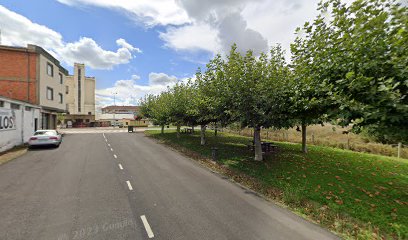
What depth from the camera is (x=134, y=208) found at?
6.45 m

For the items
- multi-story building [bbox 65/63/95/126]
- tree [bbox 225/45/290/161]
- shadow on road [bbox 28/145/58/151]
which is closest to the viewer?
tree [bbox 225/45/290/161]

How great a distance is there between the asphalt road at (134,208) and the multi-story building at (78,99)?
64398 mm

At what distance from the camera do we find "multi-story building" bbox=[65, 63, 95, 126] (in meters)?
67.1

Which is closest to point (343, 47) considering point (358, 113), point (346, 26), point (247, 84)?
point (346, 26)

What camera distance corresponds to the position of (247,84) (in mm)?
11344

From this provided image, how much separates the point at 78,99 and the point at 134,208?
73935 mm

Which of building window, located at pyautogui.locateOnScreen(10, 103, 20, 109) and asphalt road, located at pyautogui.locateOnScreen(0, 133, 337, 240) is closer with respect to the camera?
asphalt road, located at pyautogui.locateOnScreen(0, 133, 337, 240)

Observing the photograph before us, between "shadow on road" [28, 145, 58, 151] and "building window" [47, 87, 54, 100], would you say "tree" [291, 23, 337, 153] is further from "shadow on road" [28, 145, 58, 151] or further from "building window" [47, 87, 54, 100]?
"building window" [47, 87, 54, 100]

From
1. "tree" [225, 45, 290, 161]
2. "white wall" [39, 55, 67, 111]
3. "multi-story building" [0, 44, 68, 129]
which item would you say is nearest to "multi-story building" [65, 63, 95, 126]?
"white wall" [39, 55, 67, 111]

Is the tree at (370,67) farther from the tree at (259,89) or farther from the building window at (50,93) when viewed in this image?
the building window at (50,93)

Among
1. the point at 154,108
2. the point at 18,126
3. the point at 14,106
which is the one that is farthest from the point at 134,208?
the point at 154,108

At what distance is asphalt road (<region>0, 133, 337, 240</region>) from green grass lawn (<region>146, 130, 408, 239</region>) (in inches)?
34.5

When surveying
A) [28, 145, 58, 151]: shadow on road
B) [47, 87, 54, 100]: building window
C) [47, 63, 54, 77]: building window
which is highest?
[47, 63, 54, 77]: building window

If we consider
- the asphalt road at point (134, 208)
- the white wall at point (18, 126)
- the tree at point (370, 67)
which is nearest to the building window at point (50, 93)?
the white wall at point (18, 126)
